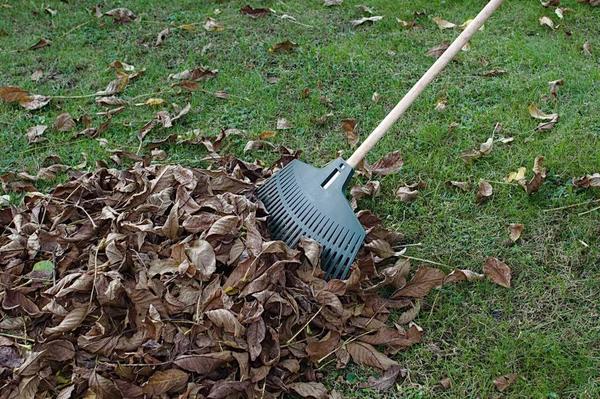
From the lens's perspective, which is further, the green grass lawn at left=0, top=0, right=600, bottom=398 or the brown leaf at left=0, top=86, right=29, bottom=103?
the brown leaf at left=0, top=86, right=29, bottom=103

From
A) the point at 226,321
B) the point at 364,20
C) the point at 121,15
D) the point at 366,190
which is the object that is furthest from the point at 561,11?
the point at 226,321

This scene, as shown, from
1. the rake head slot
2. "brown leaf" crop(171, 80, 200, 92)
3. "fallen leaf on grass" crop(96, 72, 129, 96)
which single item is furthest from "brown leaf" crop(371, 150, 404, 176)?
"fallen leaf on grass" crop(96, 72, 129, 96)

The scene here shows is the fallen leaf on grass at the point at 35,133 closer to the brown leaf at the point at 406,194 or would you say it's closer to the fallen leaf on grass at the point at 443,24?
the brown leaf at the point at 406,194

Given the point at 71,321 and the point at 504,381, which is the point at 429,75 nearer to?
the point at 504,381

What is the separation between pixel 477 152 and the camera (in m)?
3.26

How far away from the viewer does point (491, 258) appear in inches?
103

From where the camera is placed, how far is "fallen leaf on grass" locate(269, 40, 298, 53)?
4277 millimetres

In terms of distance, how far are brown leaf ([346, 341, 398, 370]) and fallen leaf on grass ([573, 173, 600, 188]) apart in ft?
4.65

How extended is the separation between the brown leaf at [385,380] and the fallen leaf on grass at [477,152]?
4.55 ft

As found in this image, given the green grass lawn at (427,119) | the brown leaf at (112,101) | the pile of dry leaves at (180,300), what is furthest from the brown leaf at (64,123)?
the pile of dry leaves at (180,300)

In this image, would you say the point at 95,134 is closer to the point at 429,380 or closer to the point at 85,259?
the point at 85,259

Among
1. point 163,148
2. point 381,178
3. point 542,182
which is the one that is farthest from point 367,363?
point 163,148

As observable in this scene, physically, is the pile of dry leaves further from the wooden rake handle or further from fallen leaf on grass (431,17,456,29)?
fallen leaf on grass (431,17,456,29)

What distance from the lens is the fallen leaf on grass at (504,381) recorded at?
2.21m
